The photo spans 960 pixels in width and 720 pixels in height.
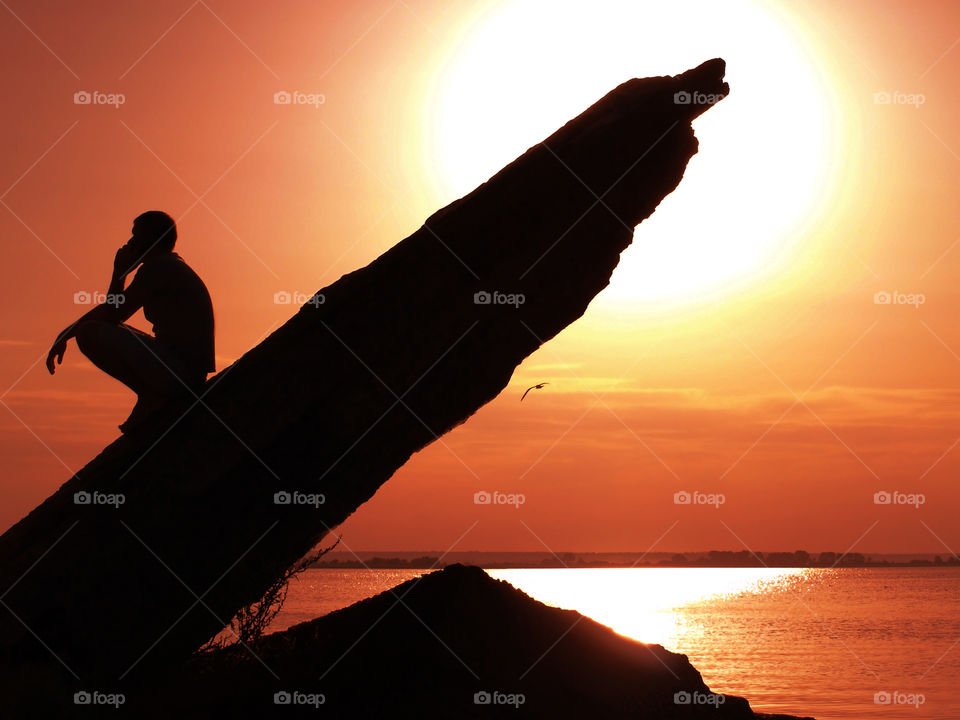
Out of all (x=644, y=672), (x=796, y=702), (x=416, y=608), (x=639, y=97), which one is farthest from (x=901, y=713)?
(x=639, y=97)

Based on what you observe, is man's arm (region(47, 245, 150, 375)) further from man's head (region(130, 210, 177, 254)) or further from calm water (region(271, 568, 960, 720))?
calm water (region(271, 568, 960, 720))

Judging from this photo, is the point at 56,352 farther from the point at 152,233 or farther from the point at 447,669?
the point at 447,669

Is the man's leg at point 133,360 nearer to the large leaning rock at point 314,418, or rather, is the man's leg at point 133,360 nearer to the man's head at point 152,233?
the large leaning rock at point 314,418

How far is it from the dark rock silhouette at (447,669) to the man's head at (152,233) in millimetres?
3981

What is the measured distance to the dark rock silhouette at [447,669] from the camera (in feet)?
26.9

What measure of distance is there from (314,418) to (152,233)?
2.45 m

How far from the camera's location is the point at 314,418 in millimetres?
7766

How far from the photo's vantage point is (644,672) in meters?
9.41

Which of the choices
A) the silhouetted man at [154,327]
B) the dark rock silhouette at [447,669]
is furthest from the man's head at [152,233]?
the dark rock silhouette at [447,669]

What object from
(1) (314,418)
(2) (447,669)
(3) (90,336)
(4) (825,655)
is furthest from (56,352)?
(4) (825,655)

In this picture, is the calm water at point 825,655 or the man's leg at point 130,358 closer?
the man's leg at point 130,358

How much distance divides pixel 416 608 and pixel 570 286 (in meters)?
3.96

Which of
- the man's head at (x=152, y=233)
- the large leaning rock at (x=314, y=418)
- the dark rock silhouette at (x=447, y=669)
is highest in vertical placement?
the man's head at (x=152, y=233)

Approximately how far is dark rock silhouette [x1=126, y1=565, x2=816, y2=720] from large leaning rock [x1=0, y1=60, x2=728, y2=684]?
0.91 m
